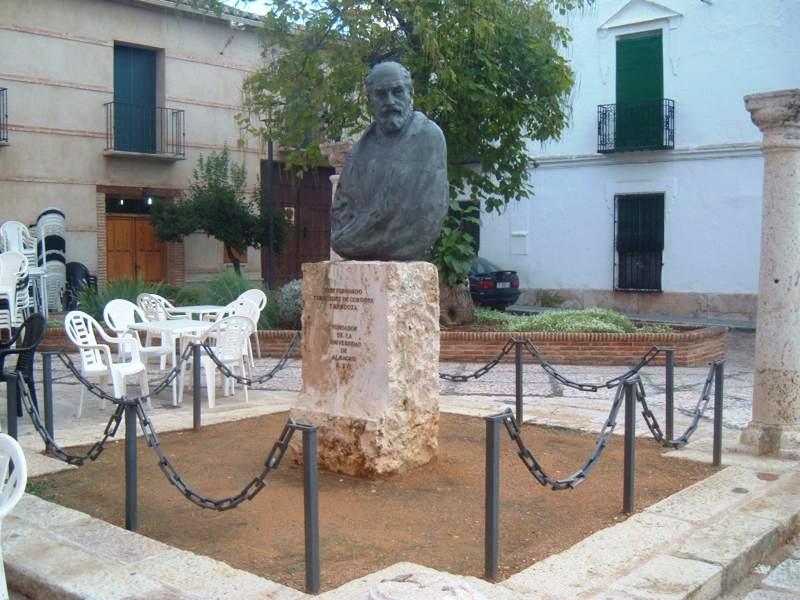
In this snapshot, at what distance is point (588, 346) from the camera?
37.7 feet

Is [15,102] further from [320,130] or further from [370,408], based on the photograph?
[370,408]

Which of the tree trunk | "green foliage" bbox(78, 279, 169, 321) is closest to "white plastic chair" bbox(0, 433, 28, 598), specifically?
the tree trunk

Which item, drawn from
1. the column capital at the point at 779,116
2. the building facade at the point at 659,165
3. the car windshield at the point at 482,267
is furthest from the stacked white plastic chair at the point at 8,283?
the building facade at the point at 659,165

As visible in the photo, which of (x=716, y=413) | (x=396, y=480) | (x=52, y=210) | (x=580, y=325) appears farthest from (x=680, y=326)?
(x=52, y=210)

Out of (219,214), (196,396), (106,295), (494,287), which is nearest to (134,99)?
(219,214)

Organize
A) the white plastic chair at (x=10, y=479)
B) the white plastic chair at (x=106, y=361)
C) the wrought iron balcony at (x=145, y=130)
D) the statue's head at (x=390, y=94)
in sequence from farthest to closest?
1. the wrought iron balcony at (x=145, y=130)
2. the white plastic chair at (x=106, y=361)
3. the statue's head at (x=390, y=94)
4. the white plastic chair at (x=10, y=479)

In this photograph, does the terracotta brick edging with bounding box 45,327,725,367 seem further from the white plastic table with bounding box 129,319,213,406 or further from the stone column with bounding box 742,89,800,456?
the stone column with bounding box 742,89,800,456

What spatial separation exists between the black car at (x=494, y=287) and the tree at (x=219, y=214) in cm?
445

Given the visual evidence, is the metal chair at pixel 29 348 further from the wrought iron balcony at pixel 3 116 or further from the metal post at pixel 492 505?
the wrought iron balcony at pixel 3 116

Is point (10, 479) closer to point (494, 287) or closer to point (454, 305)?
point (454, 305)

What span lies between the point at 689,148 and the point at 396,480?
591 inches

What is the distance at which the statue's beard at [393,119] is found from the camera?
561 centimetres

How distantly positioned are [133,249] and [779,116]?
15.8 metres

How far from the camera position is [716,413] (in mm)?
5980
